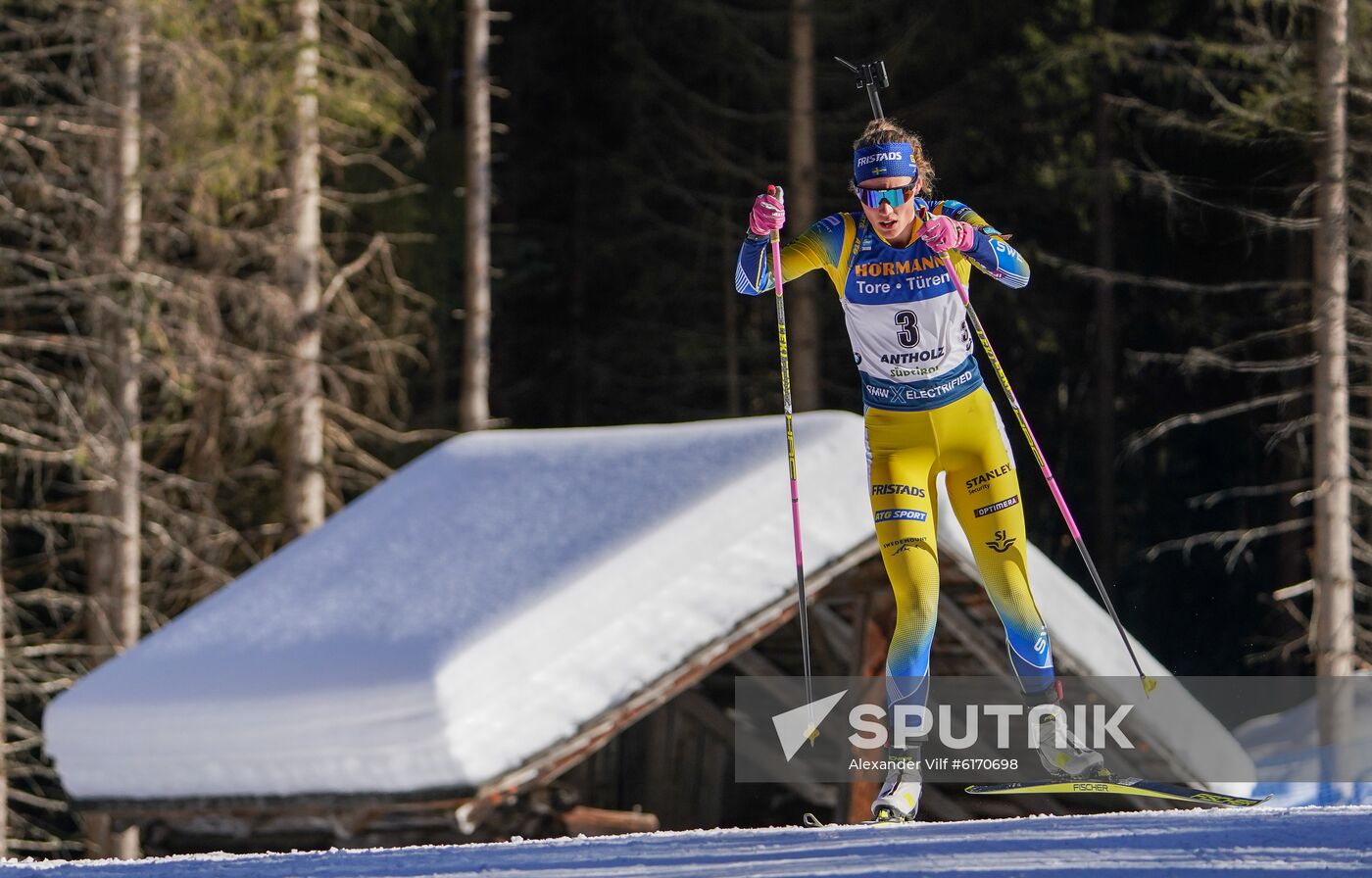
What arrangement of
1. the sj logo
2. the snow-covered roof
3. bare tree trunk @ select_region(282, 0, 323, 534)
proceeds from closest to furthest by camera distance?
1. the sj logo
2. the snow-covered roof
3. bare tree trunk @ select_region(282, 0, 323, 534)

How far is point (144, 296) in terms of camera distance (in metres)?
16.0

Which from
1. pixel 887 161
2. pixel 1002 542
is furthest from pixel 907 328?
pixel 1002 542

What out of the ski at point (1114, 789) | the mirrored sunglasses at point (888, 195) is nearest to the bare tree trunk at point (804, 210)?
the ski at point (1114, 789)

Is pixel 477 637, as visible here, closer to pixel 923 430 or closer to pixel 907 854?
pixel 923 430

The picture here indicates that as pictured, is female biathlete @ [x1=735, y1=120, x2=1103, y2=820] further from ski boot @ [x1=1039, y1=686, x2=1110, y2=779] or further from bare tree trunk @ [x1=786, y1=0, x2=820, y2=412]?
bare tree trunk @ [x1=786, y1=0, x2=820, y2=412]

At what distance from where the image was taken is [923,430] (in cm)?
634

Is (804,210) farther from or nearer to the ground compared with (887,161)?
farther from the ground

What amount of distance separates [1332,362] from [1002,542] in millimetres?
9330

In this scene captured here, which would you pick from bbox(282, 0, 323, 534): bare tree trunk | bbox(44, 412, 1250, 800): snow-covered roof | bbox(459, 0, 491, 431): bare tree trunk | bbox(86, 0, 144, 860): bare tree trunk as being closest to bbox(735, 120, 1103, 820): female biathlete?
bbox(44, 412, 1250, 800): snow-covered roof

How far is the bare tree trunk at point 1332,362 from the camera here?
14.4 m

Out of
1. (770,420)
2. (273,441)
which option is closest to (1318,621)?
(770,420)

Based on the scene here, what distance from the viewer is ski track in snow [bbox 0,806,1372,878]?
4559 mm

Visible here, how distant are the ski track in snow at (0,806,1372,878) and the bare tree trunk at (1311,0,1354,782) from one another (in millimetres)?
9048

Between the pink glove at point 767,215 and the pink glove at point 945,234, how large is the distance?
547 millimetres
